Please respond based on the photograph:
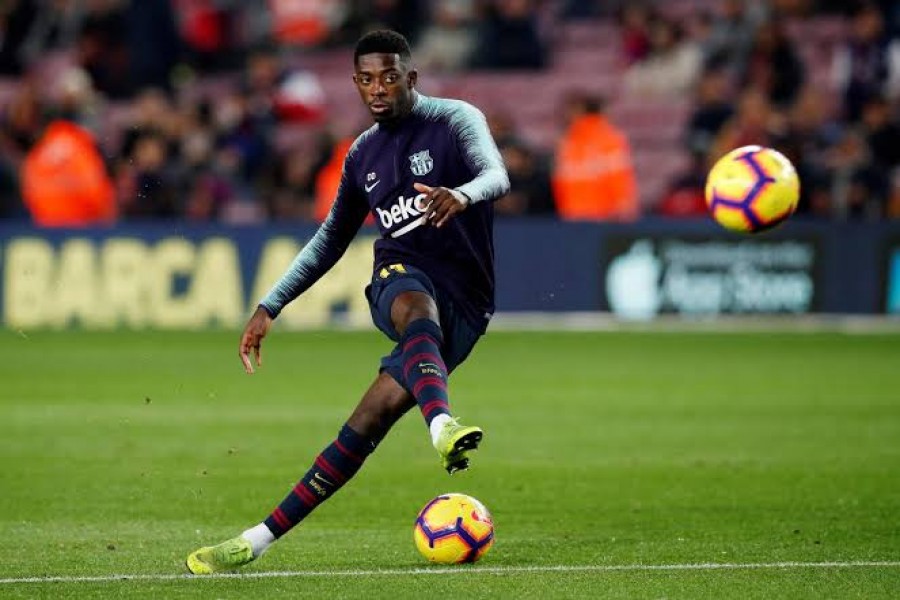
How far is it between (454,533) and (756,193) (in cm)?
205

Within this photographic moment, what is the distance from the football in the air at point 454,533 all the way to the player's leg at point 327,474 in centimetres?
40

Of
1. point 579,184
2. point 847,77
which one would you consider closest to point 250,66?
point 579,184

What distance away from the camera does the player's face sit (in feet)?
24.8

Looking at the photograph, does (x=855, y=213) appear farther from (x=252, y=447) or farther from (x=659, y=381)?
(x=252, y=447)

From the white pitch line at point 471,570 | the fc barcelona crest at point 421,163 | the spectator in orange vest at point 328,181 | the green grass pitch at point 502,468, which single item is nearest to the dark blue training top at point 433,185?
the fc barcelona crest at point 421,163

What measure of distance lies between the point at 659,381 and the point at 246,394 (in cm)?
351

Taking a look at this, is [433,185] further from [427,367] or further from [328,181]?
[328,181]

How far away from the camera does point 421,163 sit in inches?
304

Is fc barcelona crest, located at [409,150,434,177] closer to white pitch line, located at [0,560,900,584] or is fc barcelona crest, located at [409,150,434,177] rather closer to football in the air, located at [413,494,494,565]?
football in the air, located at [413,494,494,565]

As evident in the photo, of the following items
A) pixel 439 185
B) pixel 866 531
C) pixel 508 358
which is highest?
pixel 439 185

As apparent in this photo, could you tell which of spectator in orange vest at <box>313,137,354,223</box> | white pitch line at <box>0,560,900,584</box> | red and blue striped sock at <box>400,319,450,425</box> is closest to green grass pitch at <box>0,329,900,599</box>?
white pitch line at <box>0,560,900,584</box>

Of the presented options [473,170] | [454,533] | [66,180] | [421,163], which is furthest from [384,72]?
[66,180]

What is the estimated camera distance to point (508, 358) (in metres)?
18.4

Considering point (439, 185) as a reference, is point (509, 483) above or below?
below
